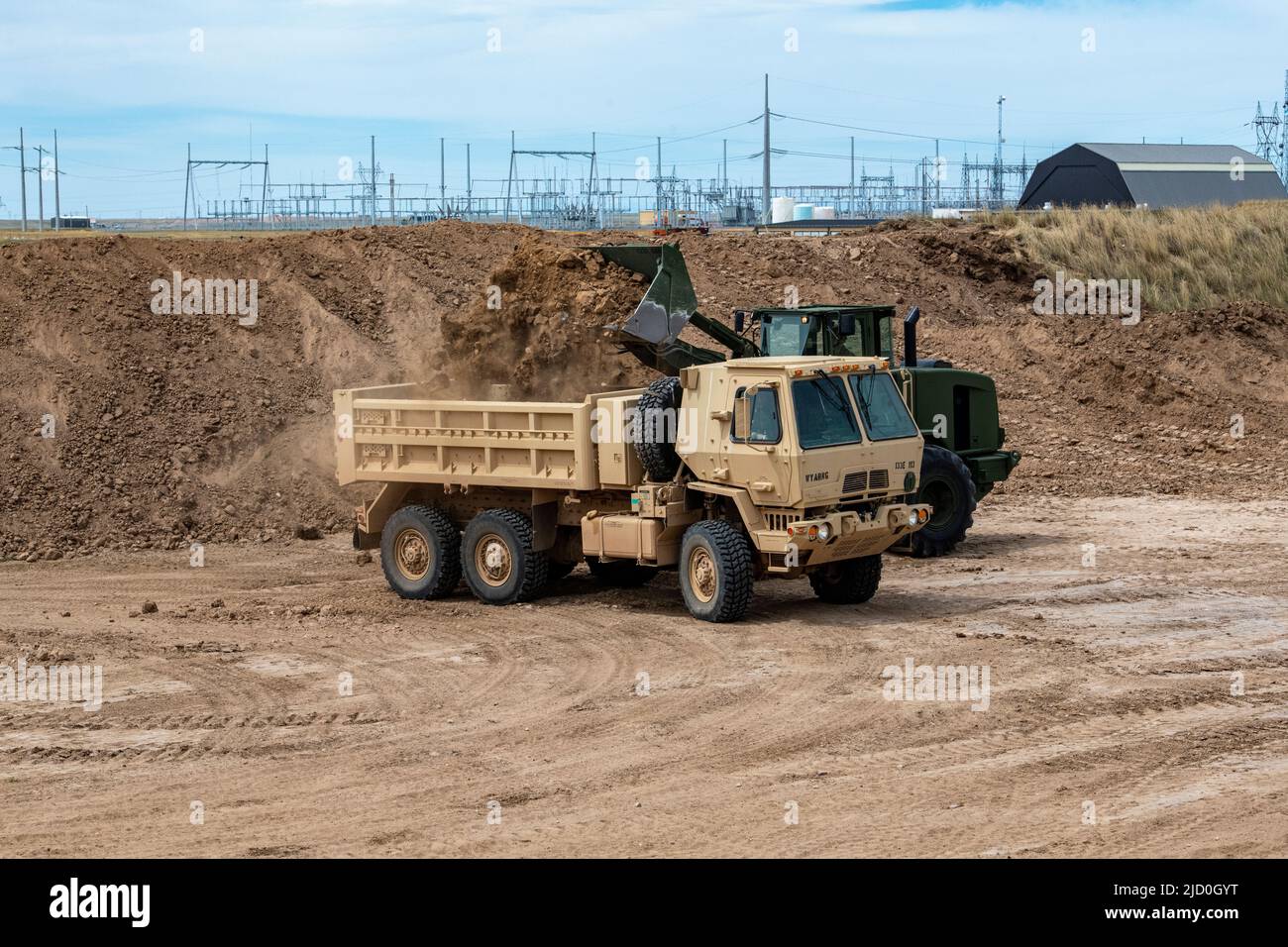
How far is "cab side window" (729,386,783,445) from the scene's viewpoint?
44.3 ft

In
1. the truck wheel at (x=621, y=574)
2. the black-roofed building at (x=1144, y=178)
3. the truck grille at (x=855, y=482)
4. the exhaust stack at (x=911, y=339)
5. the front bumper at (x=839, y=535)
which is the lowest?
the truck wheel at (x=621, y=574)

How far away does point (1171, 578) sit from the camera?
15859 mm

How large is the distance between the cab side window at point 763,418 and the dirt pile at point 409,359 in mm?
3140

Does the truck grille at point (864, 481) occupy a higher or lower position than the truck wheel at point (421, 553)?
higher

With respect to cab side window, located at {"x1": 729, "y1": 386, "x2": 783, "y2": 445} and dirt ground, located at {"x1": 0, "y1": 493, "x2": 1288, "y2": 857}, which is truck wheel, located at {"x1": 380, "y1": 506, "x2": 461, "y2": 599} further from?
cab side window, located at {"x1": 729, "y1": 386, "x2": 783, "y2": 445}

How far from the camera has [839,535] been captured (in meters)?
13.5

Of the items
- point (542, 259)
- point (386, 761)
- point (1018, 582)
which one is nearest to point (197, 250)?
point (542, 259)

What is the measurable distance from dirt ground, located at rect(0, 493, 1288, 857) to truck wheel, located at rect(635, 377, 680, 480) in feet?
4.72

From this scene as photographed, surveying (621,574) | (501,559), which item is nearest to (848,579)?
(621,574)

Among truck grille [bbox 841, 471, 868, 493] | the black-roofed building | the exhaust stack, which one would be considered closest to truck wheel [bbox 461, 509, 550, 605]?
truck grille [bbox 841, 471, 868, 493]

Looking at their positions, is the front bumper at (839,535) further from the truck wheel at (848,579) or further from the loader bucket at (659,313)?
the loader bucket at (659,313)

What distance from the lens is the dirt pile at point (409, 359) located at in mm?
17531

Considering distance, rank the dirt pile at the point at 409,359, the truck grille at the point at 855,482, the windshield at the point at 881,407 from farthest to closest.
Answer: the dirt pile at the point at 409,359
the windshield at the point at 881,407
the truck grille at the point at 855,482

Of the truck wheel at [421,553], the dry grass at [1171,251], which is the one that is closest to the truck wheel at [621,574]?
the truck wheel at [421,553]
